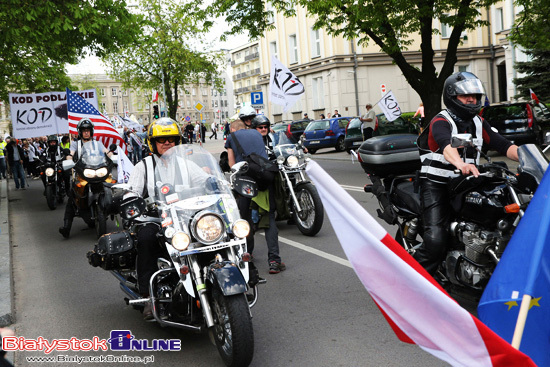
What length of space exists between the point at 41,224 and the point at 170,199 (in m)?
8.72

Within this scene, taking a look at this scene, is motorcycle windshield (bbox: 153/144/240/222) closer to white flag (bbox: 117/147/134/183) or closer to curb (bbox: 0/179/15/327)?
curb (bbox: 0/179/15/327)

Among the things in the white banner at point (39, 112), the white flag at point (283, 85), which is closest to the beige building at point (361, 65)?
the white flag at point (283, 85)

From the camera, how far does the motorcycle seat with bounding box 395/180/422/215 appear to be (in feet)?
17.2

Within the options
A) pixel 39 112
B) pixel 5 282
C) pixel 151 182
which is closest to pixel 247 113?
pixel 151 182

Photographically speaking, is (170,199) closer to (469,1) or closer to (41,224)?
(41,224)

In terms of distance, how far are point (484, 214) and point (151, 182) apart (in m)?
2.54

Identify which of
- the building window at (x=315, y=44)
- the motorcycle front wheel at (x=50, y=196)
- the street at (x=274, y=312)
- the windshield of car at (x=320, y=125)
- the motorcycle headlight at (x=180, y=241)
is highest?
the building window at (x=315, y=44)

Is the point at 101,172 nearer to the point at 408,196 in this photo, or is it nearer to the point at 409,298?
the point at 408,196

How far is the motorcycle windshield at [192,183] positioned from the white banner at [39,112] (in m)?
12.7

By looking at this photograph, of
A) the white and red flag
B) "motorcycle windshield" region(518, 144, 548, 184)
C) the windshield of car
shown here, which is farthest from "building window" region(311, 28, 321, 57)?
the white and red flag

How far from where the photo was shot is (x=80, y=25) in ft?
43.1

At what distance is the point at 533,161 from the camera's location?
418 centimetres

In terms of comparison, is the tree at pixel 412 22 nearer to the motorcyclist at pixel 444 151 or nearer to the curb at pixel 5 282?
the curb at pixel 5 282

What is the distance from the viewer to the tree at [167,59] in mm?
45094
